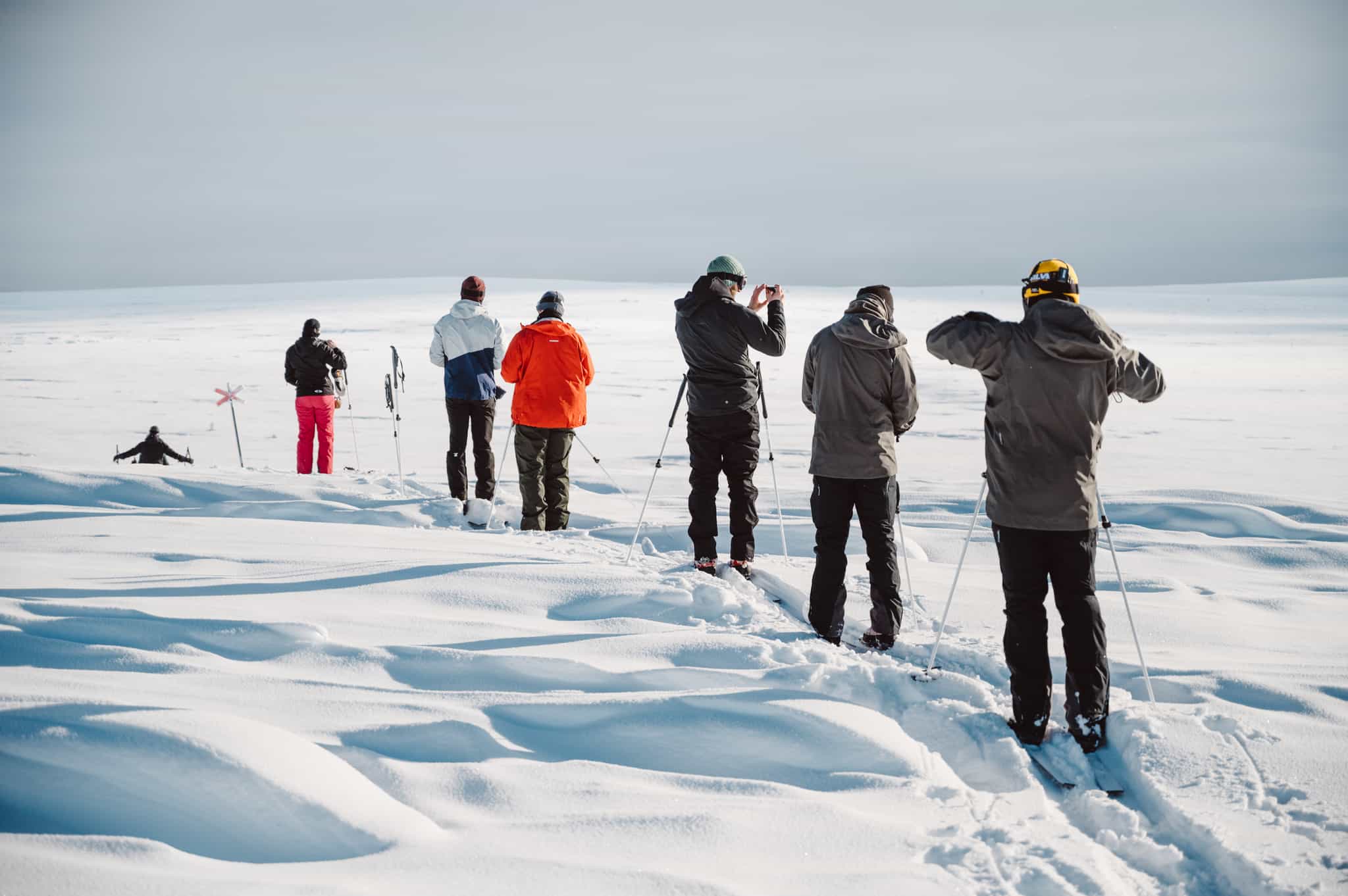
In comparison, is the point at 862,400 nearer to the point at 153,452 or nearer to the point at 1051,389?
the point at 1051,389

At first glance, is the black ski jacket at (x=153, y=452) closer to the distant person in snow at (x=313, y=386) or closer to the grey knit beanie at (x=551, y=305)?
the distant person in snow at (x=313, y=386)

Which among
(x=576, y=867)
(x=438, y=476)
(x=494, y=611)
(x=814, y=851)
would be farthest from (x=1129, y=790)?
(x=438, y=476)

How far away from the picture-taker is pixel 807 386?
198 inches

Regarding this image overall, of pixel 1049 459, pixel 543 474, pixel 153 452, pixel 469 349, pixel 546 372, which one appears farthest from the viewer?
pixel 153 452

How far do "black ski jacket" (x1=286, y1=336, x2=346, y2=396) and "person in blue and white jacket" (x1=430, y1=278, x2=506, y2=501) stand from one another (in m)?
1.73

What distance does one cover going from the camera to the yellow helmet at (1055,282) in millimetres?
3623

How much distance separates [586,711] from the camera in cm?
336

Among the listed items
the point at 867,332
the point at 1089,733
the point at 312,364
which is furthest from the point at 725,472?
the point at 312,364

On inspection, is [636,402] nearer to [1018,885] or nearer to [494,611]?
[494,611]

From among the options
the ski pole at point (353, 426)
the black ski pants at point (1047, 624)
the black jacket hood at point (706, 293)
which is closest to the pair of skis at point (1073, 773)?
the black ski pants at point (1047, 624)

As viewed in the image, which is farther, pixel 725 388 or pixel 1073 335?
pixel 725 388

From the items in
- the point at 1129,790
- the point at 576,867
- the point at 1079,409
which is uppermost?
the point at 1079,409

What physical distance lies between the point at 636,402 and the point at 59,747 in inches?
622

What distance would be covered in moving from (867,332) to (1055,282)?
1098mm
